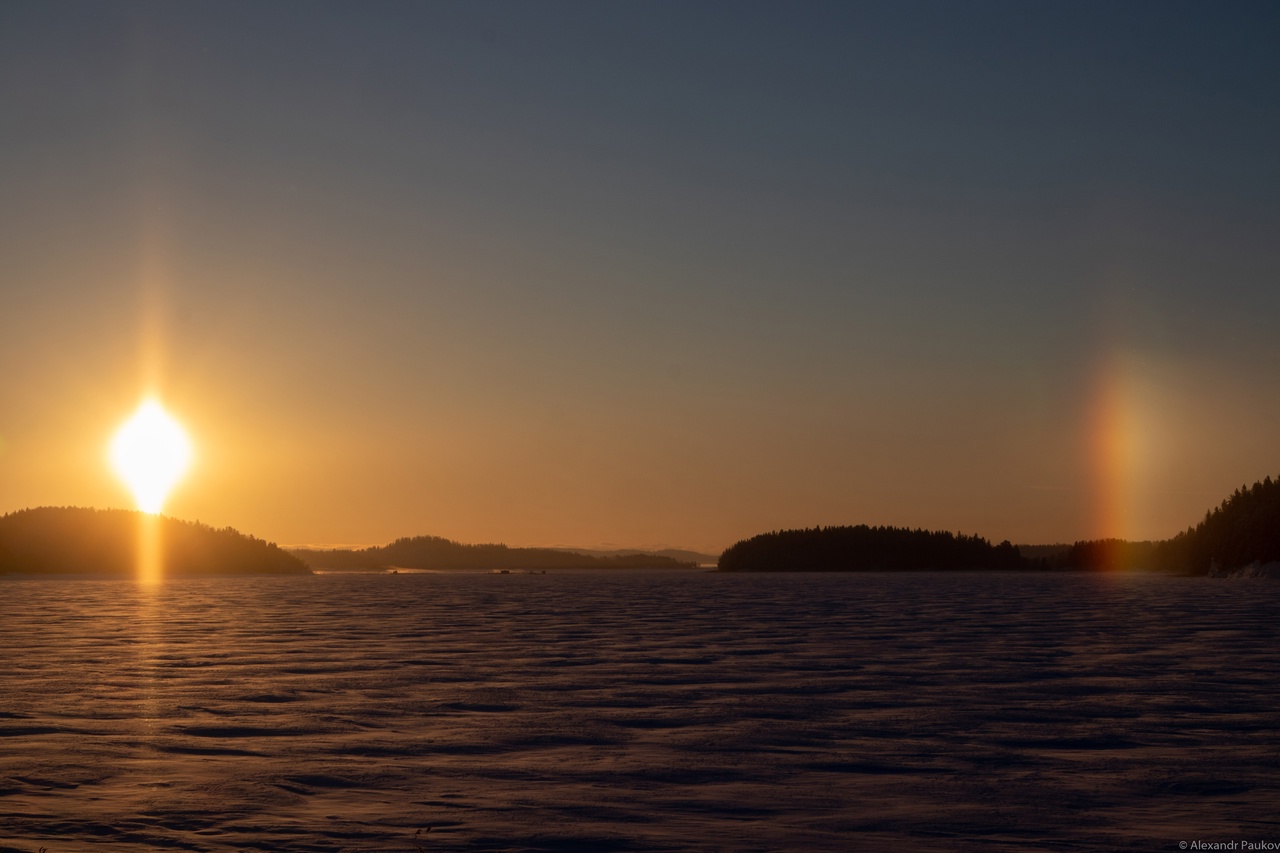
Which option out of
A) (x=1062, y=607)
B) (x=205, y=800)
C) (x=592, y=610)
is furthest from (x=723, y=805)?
(x=1062, y=607)

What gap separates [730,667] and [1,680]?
1951cm

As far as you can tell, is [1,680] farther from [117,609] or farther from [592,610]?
[117,609]

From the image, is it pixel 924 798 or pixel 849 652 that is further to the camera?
pixel 849 652

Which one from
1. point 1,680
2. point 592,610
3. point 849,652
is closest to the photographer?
point 1,680

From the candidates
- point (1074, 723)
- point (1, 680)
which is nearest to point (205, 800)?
point (1074, 723)

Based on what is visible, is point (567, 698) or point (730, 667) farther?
point (730, 667)

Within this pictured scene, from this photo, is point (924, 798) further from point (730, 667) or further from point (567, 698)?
point (730, 667)

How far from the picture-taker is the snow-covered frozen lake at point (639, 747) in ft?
46.6

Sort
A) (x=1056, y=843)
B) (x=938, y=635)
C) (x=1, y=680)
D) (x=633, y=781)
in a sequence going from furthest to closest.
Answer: (x=938, y=635)
(x=1, y=680)
(x=633, y=781)
(x=1056, y=843)

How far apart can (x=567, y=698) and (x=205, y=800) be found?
1206 cm

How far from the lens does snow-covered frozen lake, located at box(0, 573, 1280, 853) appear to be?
1420 cm

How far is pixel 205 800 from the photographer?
52.2 feet

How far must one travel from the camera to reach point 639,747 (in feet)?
66.2

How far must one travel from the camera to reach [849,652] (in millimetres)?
40625
